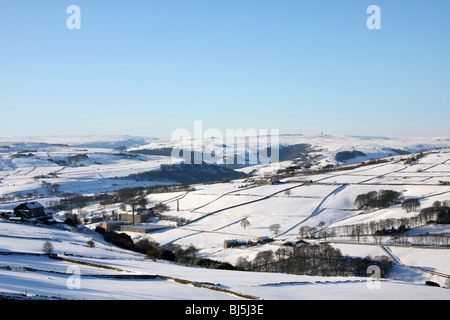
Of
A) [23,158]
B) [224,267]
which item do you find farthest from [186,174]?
[224,267]

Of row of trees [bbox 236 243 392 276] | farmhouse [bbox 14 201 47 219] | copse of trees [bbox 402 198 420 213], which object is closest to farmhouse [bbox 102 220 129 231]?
farmhouse [bbox 14 201 47 219]

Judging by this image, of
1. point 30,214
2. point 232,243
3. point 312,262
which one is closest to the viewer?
point 312,262

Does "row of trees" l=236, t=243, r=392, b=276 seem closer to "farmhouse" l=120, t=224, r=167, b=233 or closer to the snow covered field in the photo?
the snow covered field

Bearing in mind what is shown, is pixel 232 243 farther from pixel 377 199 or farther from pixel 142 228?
pixel 377 199

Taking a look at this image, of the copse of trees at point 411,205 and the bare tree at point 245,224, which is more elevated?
the copse of trees at point 411,205

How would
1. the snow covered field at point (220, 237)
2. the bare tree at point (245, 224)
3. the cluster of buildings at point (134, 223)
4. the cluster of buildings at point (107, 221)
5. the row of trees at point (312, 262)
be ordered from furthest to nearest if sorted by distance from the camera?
1. the cluster of buildings at point (134, 223)
2. the bare tree at point (245, 224)
3. the cluster of buildings at point (107, 221)
4. the row of trees at point (312, 262)
5. the snow covered field at point (220, 237)

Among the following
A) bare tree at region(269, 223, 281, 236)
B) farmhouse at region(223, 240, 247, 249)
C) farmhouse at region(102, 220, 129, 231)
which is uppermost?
bare tree at region(269, 223, 281, 236)

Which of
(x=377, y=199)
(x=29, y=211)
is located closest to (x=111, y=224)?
(x=29, y=211)

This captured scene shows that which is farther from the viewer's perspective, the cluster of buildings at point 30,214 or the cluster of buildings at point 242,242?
the cluster of buildings at point 30,214

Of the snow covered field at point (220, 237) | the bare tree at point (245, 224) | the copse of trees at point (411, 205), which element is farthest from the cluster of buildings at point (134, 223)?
the copse of trees at point (411, 205)

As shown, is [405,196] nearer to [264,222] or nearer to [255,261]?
[264,222]

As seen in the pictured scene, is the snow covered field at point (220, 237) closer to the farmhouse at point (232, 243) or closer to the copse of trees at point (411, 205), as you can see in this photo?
the farmhouse at point (232, 243)
